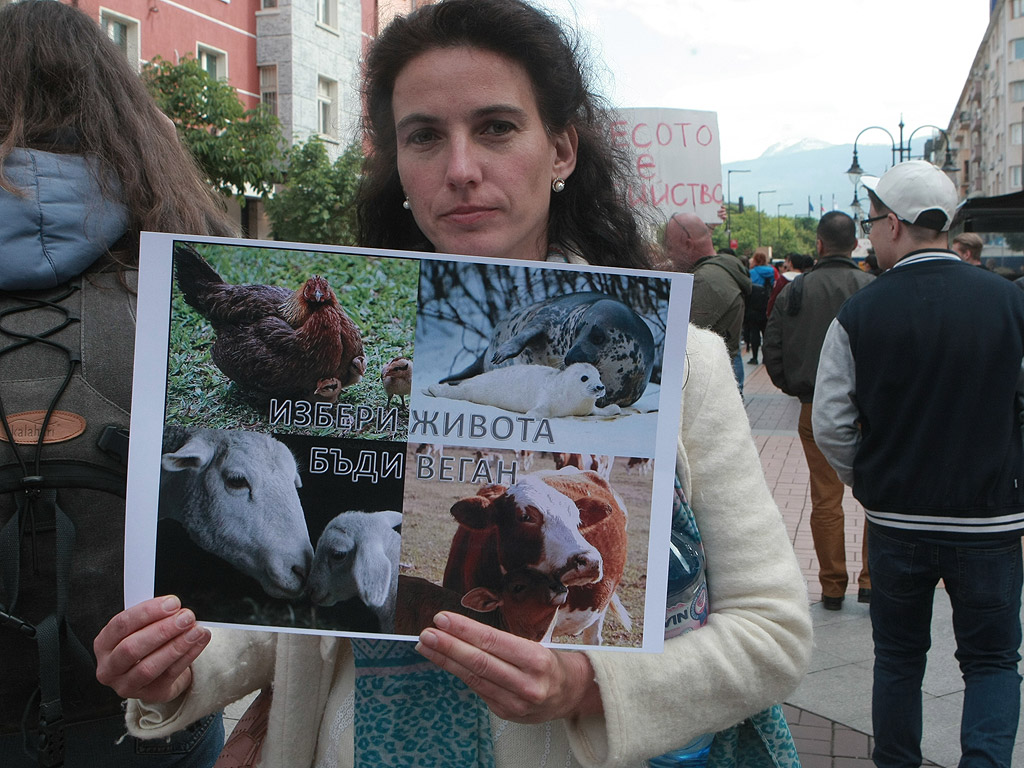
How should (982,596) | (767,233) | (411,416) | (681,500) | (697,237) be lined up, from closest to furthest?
(411,416), (681,500), (982,596), (697,237), (767,233)

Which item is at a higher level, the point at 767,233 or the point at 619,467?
the point at 767,233

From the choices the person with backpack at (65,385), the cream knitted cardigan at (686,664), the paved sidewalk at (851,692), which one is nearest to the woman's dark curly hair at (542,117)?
the cream knitted cardigan at (686,664)

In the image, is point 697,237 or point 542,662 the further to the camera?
point 697,237

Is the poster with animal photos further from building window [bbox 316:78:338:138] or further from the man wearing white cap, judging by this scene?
building window [bbox 316:78:338:138]

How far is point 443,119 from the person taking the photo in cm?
144

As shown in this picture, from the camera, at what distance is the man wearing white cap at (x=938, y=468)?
338 centimetres

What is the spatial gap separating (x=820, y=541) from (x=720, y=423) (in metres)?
4.51

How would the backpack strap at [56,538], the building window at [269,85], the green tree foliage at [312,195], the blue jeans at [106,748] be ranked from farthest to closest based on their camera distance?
the building window at [269,85] → the green tree foliage at [312,195] → the blue jeans at [106,748] → the backpack strap at [56,538]

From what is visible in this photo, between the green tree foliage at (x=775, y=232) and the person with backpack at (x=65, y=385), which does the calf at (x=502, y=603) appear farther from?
the green tree foliage at (x=775, y=232)

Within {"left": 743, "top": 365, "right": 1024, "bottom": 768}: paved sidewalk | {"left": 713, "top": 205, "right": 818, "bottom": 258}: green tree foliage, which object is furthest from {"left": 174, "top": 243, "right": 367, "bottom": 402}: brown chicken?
{"left": 713, "top": 205, "right": 818, "bottom": 258}: green tree foliage

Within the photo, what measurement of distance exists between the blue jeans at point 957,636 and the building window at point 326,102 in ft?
87.6

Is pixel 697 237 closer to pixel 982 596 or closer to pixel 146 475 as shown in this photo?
pixel 982 596

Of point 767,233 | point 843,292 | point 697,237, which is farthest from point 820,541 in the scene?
point 767,233

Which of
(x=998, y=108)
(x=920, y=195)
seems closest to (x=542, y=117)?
(x=920, y=195)
